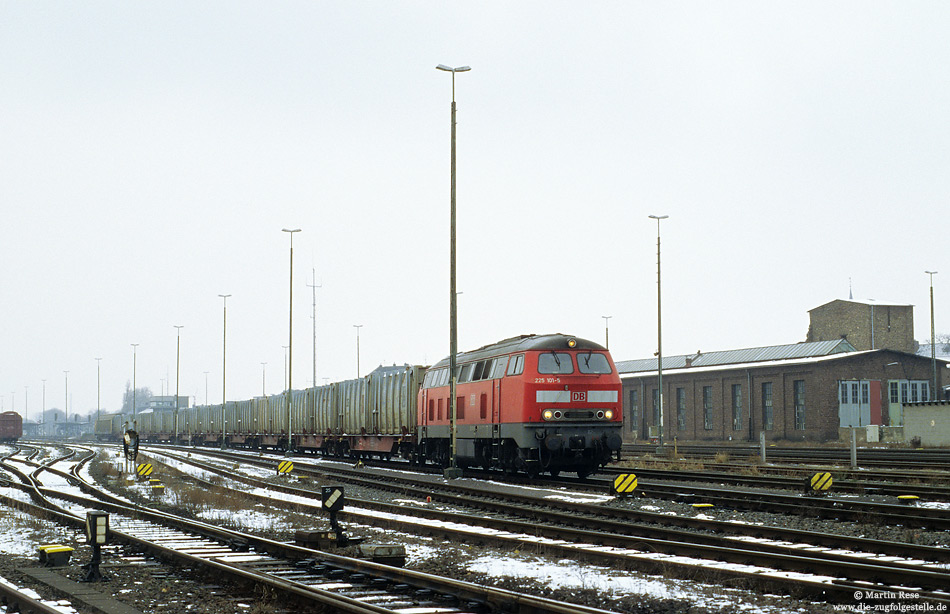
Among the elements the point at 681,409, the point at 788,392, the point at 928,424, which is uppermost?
the point at 788,392

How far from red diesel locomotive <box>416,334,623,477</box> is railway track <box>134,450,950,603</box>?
4.76 metres

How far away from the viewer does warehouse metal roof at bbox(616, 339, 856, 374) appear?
6788 cm

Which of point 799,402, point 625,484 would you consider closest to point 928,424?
point 799,402

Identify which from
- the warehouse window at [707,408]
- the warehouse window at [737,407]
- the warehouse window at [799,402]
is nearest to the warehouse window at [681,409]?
the warehouse window at [707,408]

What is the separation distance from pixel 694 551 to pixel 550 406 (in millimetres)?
11425

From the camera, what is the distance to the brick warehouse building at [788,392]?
2379 inches

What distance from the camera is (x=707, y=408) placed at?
6956cm

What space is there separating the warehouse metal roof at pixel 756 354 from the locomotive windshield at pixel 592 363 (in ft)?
146

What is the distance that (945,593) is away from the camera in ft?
28.6

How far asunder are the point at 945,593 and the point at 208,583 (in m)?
7.77

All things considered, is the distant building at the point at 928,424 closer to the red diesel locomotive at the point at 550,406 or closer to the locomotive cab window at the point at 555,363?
the red diesel locomotive at the point at 550,406

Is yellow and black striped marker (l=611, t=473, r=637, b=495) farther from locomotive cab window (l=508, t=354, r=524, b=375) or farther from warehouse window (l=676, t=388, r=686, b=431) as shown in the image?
warehouse window (l=676, t=388, r=686, b=431)

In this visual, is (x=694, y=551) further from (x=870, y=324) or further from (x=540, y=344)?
(x=870, y=324)

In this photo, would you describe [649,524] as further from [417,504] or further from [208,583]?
[208,583]
